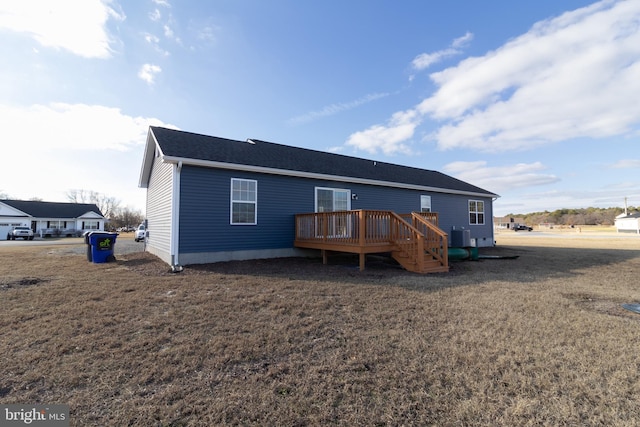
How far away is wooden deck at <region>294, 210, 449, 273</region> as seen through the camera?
7773 millimetres

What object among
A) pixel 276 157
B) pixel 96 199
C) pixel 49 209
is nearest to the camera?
pixel 276 157

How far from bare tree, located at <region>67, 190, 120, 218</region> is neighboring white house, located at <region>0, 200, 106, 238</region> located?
2067 centimetres

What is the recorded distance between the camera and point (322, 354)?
2969mm

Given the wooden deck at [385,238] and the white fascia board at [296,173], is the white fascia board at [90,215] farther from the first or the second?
the wooden deck at [385,238]

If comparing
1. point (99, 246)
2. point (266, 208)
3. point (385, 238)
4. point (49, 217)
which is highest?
point (49, 217)

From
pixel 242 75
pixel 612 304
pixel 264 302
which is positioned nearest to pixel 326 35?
pixel 242 75

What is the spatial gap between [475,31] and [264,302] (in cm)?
1204

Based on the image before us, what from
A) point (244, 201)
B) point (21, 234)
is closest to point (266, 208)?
point (244, 201)

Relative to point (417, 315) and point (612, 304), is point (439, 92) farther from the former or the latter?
point (417, 315)

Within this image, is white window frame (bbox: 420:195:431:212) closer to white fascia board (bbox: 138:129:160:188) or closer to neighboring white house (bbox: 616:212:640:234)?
white fascia board (bbox: 138:129:160:188)

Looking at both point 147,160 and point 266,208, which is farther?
point 147,160

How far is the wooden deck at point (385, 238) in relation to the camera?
306 inches

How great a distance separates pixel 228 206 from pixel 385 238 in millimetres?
4886

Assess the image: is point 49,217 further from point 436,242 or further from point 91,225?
point 436,242
